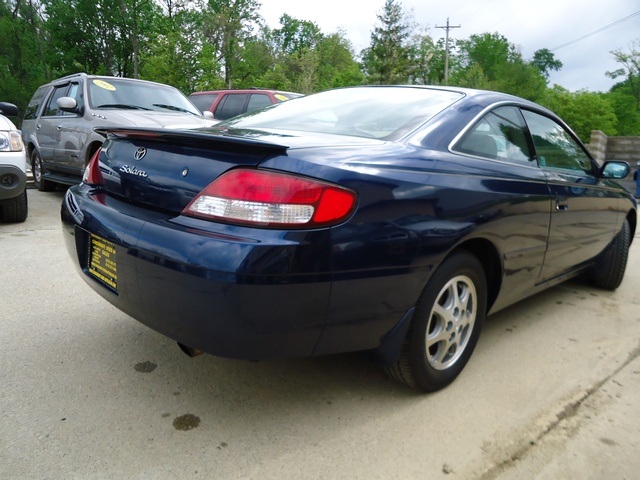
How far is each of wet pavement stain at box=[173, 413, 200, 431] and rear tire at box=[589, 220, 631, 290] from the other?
339 cm

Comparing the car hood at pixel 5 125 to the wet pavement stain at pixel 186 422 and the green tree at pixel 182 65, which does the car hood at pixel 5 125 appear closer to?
the wet pavement stain at pixel 186 422

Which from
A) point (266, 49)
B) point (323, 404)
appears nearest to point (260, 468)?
point (323, 404)

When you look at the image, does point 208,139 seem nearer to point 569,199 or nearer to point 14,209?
point 569,199

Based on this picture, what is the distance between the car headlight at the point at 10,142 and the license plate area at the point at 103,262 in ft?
12.3

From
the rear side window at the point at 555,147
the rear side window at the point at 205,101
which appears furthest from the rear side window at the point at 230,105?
the rear side window at the point at 555,147

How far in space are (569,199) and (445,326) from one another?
54.4 inches

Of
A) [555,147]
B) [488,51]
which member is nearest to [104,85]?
[555,147]

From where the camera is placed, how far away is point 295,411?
2.23 m

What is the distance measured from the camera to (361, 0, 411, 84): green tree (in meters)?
34.3

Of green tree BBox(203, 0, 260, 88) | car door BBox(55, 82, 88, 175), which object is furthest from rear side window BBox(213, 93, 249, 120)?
green tree BBox(203, 0, 260, 88)

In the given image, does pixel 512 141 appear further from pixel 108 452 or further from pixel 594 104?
pixel 594 104

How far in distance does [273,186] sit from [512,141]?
5.45 ft

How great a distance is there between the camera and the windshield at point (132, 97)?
21.6 feet

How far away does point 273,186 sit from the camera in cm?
180
